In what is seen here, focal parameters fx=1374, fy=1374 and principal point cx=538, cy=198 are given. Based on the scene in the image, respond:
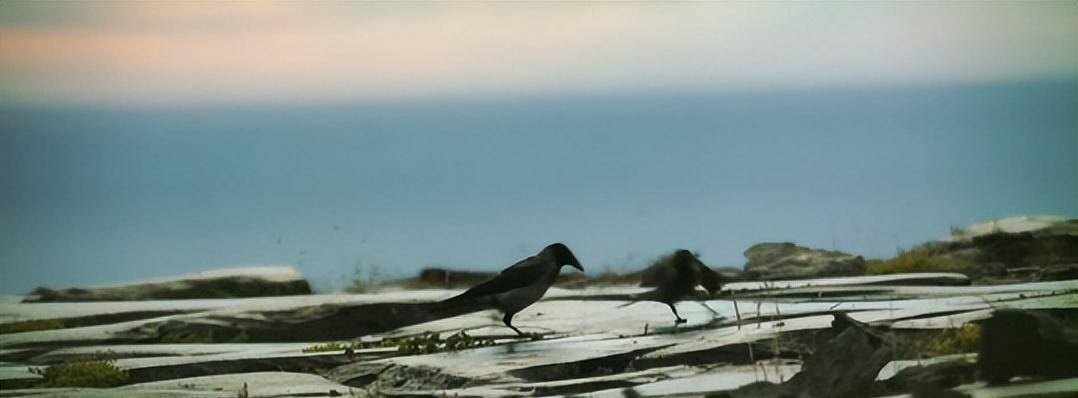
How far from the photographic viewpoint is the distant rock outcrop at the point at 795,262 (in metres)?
5.21

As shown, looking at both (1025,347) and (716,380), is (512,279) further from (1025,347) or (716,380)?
(1025,347)

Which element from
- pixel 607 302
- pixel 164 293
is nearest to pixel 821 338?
pixel 607 302

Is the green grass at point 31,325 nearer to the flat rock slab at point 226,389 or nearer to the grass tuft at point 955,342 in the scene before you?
the flat rock slab at point 226,389

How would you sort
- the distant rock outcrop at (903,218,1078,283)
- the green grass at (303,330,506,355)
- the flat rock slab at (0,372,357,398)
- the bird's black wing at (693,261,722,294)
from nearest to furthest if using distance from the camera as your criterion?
the flat rock slab at (0,372,357,398) < the green grass at (303,330,506,355) < the bird's black wing at (693,261,722,294) < the distant rock outcrop at (903,218,1078,283)

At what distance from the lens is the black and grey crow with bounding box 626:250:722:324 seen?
516cm

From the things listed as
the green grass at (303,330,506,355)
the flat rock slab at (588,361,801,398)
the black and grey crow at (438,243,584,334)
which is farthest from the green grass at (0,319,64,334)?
the flat rock slab at (588,361,801,398)

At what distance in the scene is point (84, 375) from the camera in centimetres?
479

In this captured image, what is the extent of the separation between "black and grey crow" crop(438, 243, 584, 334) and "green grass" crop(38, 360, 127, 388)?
118cm

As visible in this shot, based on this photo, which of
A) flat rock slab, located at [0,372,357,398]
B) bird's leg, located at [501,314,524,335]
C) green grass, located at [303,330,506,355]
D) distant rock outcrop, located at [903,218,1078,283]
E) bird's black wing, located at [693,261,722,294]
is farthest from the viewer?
distant rock outcrop, located at [903,218,1078,283]

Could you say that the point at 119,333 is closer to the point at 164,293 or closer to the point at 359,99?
the point at 164,293

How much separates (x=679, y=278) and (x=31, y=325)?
2350mm

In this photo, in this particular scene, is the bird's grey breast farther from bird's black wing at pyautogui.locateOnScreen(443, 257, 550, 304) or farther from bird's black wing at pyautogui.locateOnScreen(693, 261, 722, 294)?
bird's black wing at pyautogui.locateOnScreen(693, 261, 722, 294)

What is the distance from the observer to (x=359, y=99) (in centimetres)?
496

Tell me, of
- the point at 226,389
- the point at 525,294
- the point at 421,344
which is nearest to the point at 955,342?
the point at 525,294
